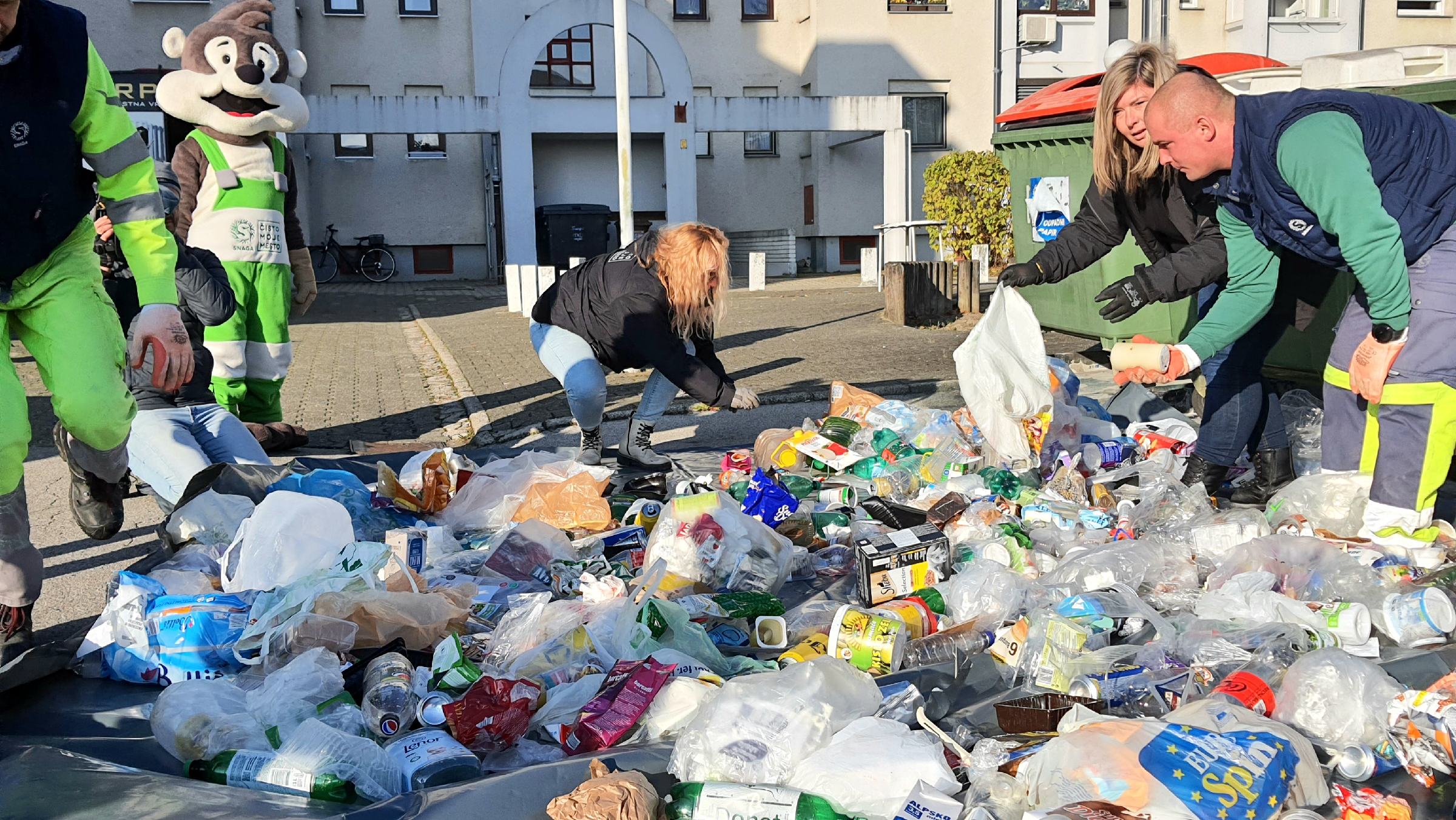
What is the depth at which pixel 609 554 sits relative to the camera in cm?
420

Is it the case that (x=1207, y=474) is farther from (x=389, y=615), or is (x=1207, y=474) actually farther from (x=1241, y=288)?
(x=389, y=615)

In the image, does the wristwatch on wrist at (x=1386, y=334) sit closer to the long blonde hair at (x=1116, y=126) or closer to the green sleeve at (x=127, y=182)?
the long blonde hair at (x=1116, y=126)

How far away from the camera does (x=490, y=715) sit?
9.04ft

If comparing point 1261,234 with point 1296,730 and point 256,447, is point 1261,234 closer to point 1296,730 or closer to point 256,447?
point 1296,730

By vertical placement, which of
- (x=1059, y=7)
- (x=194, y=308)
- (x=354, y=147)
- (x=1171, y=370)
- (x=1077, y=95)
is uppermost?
(x=1059, y=7)

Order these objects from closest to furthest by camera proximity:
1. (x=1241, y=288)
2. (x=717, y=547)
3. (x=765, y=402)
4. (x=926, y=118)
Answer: (x=717, y=547) < (x=1241, y=288) < (x=765, y=402) < (x=926, y=118)

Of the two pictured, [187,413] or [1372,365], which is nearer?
[1372,365]

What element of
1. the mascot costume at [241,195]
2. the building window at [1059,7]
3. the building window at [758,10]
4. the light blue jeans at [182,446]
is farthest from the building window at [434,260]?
the light blue jeans at [182,446]

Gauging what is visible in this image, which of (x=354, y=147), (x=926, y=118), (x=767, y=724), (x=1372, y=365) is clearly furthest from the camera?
(x=926, y=118)

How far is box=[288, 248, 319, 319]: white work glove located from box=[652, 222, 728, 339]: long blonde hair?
2.55m

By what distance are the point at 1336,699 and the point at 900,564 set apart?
4.43 feet

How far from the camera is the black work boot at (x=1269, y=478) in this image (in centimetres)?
487

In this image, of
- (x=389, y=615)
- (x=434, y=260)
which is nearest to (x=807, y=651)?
(x=389, y=615)

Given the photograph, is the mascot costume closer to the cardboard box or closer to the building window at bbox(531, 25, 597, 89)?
the cardboard box
